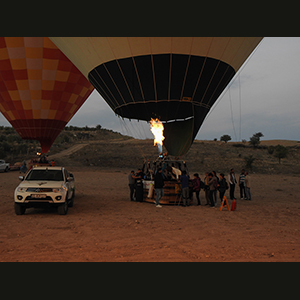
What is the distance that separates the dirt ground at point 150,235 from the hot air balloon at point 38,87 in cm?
1217

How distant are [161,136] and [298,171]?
92.0 ft

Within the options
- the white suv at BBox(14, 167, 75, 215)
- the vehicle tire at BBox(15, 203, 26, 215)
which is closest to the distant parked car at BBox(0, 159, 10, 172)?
the white suv at BBox(14, 167, 75, 215)

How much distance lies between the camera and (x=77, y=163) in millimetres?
38375

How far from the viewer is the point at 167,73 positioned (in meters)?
11.4

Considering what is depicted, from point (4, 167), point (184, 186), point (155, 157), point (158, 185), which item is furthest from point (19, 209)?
point (155, 157)

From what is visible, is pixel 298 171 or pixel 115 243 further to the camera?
pixel 298 171

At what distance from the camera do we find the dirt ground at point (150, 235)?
5.30 metres

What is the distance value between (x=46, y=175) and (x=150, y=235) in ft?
16.5

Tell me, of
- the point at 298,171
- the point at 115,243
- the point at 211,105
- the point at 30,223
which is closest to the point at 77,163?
the point at 298,171

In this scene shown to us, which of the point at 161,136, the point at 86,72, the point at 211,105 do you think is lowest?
the point at 161,136

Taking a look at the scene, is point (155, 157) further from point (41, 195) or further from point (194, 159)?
point (41, 195)

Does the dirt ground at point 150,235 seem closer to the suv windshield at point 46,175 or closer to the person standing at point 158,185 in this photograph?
the person standing at point 158,185

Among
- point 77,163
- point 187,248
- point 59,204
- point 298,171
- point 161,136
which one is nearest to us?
point 187,248
